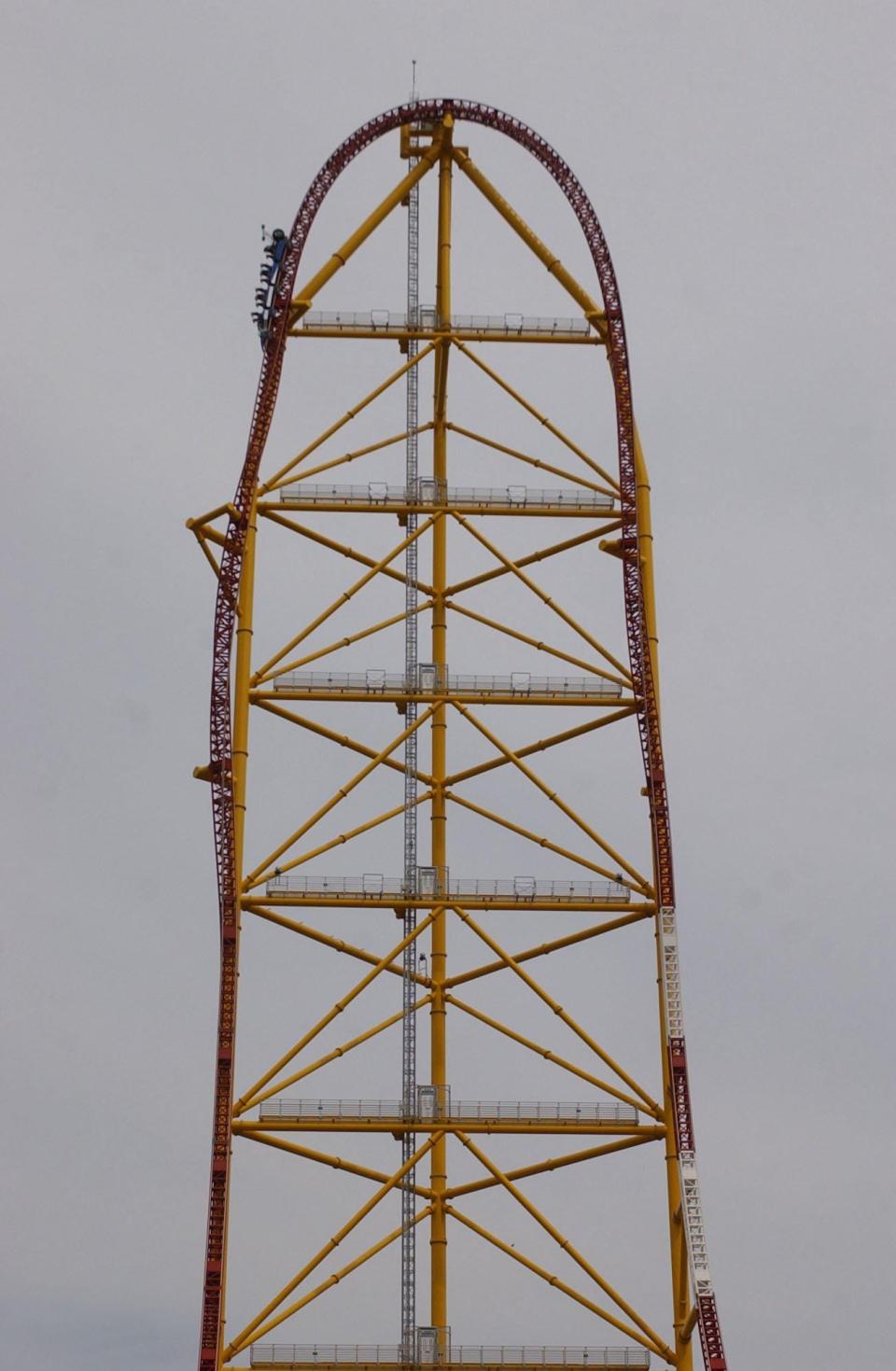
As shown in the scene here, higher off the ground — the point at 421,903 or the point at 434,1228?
the point at 421,903

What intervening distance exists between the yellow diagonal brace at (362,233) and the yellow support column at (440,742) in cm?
36

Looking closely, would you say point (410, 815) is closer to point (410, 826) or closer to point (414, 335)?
point (410, 826)

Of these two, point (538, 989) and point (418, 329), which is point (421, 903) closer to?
point (538, 989)

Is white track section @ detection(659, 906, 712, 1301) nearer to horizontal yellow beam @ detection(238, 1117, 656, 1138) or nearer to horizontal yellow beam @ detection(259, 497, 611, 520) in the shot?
horizontal yellow beam @ detection(238, 1117, 656, 1138)

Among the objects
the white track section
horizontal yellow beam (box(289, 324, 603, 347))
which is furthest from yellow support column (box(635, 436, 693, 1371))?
horizontal yellow beam (box(289, 324, 603, 347))

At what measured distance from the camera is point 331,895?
50062mm

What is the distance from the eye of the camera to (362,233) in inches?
2157

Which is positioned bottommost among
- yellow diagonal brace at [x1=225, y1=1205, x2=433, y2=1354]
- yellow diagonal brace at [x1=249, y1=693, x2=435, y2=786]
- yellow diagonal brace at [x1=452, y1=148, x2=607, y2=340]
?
yellow diagonal brace at [x1=225, y1=1205, x2=433, y2=1354]

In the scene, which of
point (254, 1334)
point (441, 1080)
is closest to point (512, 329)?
point (441, 1080)

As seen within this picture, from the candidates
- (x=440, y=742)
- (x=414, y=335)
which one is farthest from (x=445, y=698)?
(x=414, y=335)

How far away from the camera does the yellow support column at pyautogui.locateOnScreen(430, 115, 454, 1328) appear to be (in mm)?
48750

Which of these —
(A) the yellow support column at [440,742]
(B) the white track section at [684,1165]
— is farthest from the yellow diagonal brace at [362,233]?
(B) the white track section at [684,1165]

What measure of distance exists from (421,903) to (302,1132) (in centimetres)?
491

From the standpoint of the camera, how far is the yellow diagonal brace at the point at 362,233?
53.8 m
